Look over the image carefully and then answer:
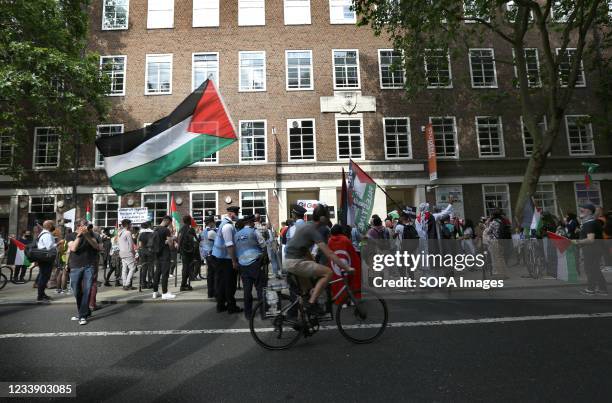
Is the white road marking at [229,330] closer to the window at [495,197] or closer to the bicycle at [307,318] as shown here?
the bicycle at [307,318]

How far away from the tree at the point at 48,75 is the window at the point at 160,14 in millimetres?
3985

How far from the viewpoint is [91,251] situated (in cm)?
729

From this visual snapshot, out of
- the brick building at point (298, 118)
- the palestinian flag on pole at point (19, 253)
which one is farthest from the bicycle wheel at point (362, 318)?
the brick building at point (298, 118)

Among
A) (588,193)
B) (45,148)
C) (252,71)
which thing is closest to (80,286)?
(252,71)

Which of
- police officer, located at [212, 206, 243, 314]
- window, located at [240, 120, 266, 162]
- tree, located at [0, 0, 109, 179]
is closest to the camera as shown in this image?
police officer, located at [212, 206, 243, 314]

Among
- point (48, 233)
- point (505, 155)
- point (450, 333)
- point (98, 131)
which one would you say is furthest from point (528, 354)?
point (98, 131)

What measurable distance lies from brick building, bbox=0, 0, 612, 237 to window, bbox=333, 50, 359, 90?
0.07m

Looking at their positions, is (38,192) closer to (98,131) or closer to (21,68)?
(98,131)

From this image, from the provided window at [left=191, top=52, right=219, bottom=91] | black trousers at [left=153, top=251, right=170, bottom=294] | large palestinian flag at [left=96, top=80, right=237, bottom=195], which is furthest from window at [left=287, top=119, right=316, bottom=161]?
large palestinian flag at [left=96, top=80, right=237, bottom=195]

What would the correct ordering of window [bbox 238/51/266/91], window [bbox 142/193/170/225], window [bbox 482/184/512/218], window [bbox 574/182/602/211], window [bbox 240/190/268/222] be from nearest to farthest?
window [bbox 240/190/268/222] → window [bbox 142/193/170/225] → window [bbox 482/184/512/218] → window [bbox 574/182/602/211] → window [bbox 238/51/266/91]

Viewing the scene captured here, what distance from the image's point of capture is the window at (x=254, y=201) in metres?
21.0

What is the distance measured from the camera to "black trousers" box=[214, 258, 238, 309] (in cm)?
761

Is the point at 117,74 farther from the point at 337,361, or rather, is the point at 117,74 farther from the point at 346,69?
the point at 337,361

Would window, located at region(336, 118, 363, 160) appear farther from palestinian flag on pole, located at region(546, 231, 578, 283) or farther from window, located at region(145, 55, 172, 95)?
palestinian flag on pole, located at region(546, 231, 578, 283)
